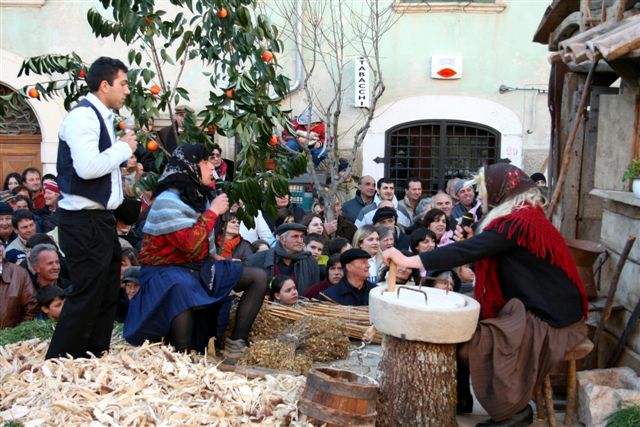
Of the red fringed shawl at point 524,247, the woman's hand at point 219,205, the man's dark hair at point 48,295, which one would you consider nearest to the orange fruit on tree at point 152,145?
the woman's hand at point 219,205

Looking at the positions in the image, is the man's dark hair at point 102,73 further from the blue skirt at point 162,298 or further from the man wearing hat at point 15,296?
the man wearing hat at point 15,296

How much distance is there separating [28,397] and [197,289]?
4.17 ft

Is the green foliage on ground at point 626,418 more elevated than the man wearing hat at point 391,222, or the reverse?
the man wearing hat at point 391,222

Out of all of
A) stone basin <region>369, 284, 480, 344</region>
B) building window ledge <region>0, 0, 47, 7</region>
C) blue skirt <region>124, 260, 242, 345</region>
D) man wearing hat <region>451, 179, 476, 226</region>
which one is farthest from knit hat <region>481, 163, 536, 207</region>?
building window ledge <region>0, 0, 47, 7</region>

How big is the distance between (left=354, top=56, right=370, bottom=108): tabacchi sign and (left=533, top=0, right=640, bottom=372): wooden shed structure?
16.0 ft

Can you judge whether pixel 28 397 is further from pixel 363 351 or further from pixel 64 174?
pixel 363 351

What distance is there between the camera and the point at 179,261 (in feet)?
18.5

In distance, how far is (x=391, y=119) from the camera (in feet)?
44.2

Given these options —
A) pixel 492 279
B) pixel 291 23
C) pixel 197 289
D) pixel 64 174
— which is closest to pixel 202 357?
pixel 197 289

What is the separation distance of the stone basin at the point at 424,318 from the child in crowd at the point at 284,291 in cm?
229

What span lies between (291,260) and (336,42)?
5760mm

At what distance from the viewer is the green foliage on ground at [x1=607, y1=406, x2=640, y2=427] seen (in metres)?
4.75

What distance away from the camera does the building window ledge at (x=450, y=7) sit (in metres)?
13.0

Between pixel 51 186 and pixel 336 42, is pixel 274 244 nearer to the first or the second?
pixel 51 186
